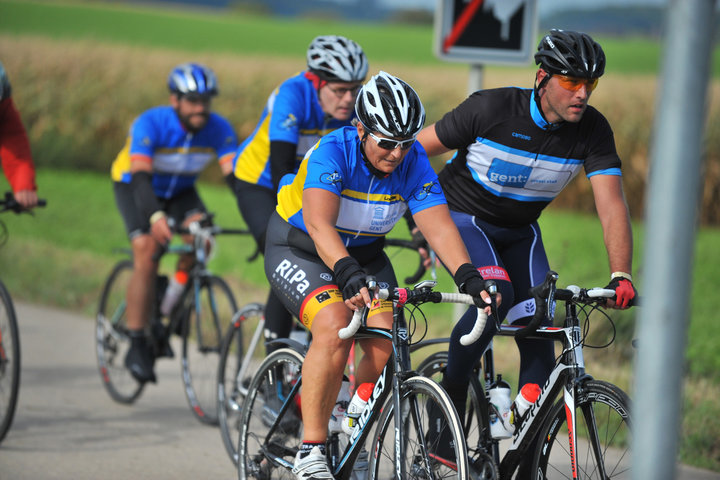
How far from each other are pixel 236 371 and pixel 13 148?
202 cm

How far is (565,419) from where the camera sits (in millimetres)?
3697

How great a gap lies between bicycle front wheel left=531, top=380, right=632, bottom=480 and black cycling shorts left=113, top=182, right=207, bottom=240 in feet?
11.6

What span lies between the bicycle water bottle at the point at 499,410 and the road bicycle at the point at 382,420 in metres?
0.27

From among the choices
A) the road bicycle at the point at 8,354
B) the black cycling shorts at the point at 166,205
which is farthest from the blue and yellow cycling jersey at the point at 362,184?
the black cycling shorts at the point at 166,205

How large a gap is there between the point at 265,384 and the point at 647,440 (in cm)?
277

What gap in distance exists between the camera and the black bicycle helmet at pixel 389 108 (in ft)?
12.2

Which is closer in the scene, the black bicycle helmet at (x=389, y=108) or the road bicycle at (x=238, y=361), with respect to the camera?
the black bicycle helmet at (x=389, y=108)

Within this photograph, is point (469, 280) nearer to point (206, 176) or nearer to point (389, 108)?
point (389, 108)

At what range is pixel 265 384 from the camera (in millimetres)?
4547

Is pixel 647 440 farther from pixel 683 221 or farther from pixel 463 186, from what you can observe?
pixel 463 186

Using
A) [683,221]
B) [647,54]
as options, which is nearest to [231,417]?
[683,221]

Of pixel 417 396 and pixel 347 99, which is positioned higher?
pixel 347 99

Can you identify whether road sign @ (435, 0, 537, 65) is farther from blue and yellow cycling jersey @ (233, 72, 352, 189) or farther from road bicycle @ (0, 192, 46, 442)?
road bicycle @ (0, 192, 46, 442)

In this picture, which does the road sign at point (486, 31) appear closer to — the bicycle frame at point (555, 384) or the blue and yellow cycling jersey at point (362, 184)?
the blue and yellow cycling jersey at point (362, 184)
